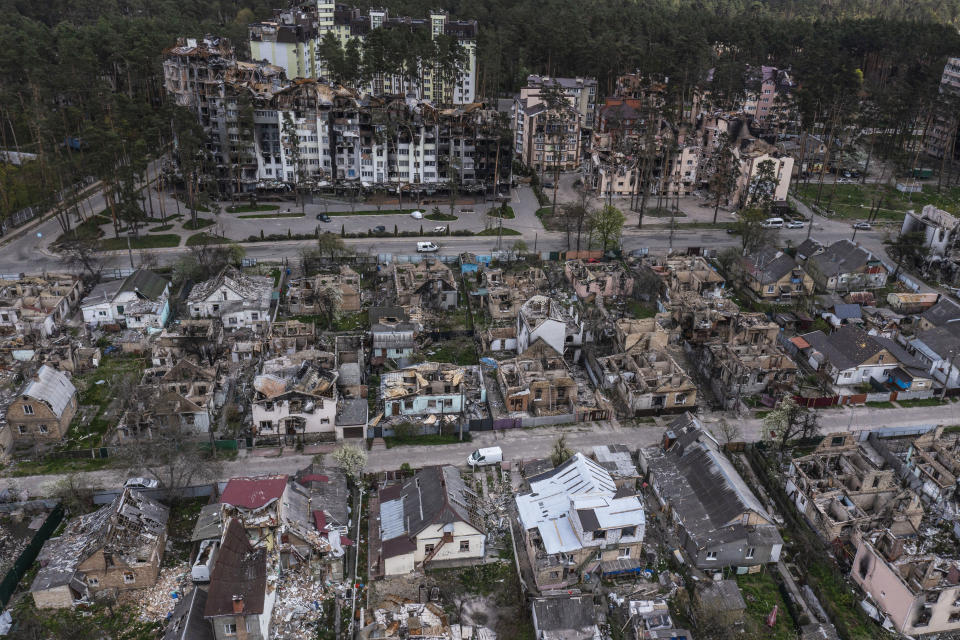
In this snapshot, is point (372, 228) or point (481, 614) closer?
point (481, 614)

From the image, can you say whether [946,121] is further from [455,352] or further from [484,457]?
[484,457]

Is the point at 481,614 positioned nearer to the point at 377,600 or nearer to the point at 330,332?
the point at 377,600

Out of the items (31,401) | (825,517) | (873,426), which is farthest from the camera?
(873,426)

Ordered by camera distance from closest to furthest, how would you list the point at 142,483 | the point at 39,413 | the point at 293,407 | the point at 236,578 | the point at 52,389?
the point at 236,578 < the point at 142,483 < the point at 39,413 < the point at 293,407 < the point at 52,389

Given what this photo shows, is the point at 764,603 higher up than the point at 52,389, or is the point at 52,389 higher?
the point at 52,389

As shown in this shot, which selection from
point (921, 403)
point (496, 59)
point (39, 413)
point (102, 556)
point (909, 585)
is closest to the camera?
point (909, 585)

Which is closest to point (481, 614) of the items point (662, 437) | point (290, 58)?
point (662, 437)

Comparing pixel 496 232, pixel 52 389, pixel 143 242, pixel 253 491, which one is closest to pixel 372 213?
pixel 496 232
